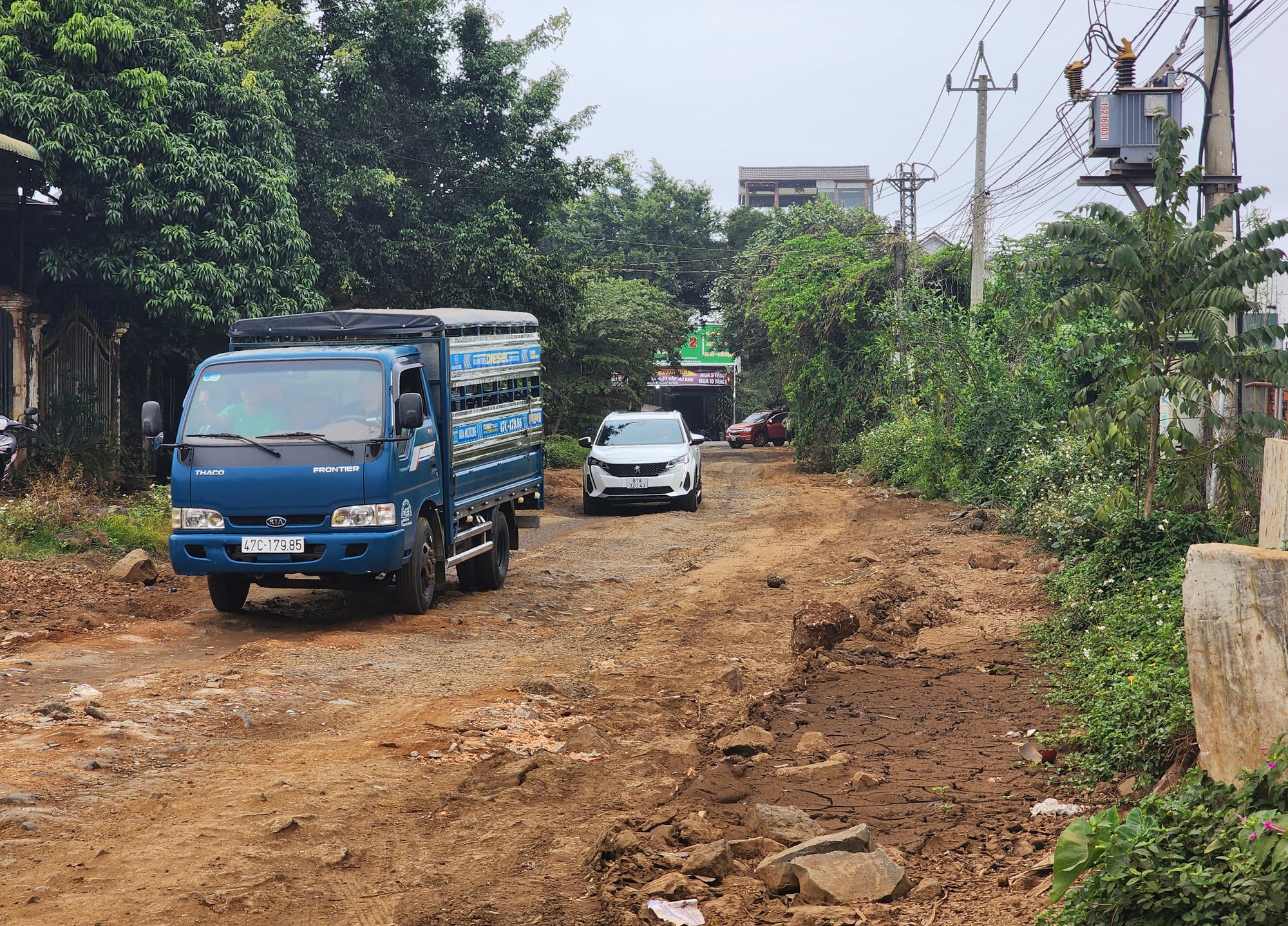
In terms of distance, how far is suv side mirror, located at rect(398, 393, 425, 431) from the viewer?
9.44m

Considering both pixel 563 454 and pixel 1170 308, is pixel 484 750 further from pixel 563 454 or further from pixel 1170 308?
pixel 563 454

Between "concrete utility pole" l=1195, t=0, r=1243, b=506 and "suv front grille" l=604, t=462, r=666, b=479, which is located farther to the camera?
"suv front grille" l=604, t=462, r=666, b=479

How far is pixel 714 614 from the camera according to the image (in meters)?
10.8

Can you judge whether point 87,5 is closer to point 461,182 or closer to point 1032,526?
point 461,182

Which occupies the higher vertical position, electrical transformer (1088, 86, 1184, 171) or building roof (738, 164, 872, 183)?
building roof (738, 164, 872, 183)

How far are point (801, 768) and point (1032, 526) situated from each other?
913 centimetres

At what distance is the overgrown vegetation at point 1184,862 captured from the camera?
11.3 ft

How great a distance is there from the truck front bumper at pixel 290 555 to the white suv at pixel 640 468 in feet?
34.4

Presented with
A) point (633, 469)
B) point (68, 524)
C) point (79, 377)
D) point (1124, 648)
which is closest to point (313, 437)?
point (68, 524)

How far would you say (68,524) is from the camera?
42.1 feet

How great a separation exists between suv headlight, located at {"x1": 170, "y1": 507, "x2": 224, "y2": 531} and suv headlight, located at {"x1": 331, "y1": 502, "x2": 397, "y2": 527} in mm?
938

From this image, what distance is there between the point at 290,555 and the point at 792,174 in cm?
8525

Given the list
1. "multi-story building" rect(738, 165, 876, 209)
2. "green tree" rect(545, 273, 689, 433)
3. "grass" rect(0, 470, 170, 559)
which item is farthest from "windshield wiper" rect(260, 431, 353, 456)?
"multi-story building" rect(738, 165, 876, 209)

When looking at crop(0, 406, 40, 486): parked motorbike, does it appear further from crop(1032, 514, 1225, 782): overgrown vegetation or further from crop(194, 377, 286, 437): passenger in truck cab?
crop(1032, 514, 1225, 782): overgrown vegetation
